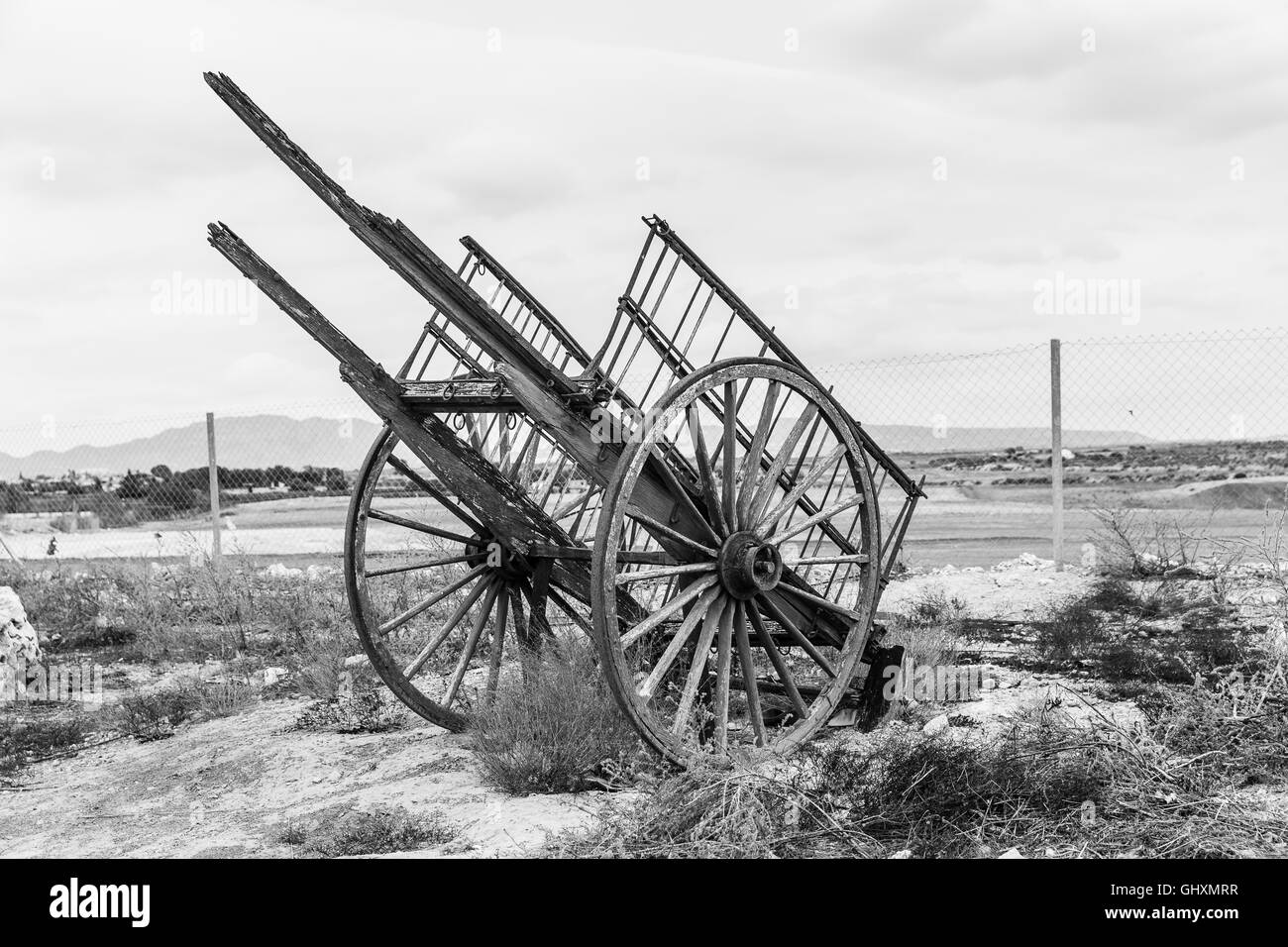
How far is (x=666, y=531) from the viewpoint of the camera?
16.8 ft

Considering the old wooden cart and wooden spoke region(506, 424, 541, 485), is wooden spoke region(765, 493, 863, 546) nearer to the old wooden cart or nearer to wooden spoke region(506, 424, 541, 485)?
the old wooden cart

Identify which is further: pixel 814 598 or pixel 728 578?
pixel 814 598

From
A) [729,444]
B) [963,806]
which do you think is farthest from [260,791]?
[963,806]

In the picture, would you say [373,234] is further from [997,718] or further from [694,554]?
[997,718]

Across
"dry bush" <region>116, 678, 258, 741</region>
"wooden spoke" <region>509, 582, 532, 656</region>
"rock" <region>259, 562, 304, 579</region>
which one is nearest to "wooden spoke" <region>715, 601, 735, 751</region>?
"wooden spoke" <region>509, 582, 532, 656</region>

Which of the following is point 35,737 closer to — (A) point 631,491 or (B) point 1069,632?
(A) point 631,491

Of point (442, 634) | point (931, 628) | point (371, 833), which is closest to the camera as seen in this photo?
point (371, 833)

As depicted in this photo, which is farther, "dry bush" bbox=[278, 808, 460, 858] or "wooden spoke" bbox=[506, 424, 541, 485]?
"wooden spoke" bbox=[506, 424, 541, 485]

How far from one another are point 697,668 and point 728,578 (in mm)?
440

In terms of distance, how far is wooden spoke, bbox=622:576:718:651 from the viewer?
4.86m

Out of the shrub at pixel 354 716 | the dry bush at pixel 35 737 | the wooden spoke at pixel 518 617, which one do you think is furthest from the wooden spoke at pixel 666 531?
the dry bush at pixel 35 737

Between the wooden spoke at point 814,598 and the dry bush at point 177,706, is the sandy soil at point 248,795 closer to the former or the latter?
the dry bush at point 177,706

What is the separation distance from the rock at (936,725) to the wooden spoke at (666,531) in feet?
5.22

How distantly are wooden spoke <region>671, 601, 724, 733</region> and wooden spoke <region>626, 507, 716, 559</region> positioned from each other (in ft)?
0.85
